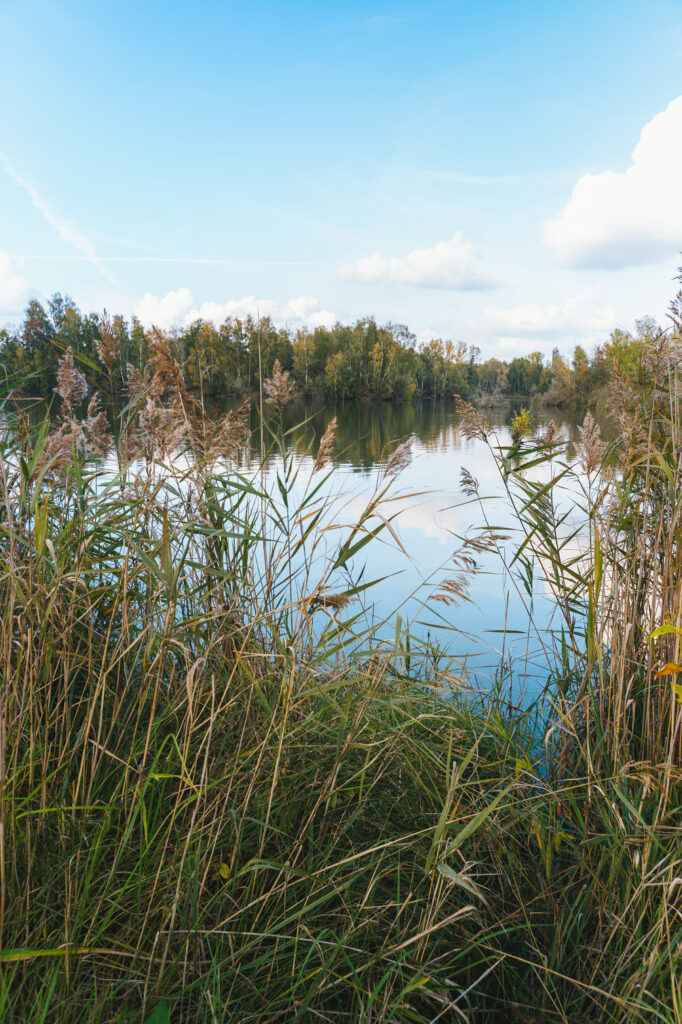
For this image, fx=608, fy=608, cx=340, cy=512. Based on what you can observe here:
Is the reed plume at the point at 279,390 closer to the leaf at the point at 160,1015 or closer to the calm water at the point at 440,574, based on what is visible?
the calm water at the point at 440,574

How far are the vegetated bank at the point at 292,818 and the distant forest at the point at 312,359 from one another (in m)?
0.41

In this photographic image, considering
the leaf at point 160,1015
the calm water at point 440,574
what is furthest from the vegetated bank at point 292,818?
the calm water at point 440,574

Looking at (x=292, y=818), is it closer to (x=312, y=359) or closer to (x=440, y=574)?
(x=440, y=574)

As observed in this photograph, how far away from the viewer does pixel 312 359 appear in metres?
42.7

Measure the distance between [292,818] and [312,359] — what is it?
4270cm

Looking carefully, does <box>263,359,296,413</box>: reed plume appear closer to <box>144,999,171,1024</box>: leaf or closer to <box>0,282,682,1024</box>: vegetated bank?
<box>0,282,682,1024</box>: vegetated bank

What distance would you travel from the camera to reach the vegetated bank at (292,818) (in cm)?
130

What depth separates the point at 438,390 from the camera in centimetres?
8062

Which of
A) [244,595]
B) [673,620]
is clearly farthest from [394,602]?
[673,620]

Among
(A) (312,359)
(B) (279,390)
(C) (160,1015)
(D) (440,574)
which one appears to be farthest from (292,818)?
(A) (312,359)

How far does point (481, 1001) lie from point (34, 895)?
1168 millimetres

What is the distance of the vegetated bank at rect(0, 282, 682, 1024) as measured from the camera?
51.2 inches

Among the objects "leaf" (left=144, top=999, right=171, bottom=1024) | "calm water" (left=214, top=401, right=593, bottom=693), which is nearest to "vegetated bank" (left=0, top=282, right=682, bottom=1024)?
"leaf" (left=144, top=999, right=171, bottom=1024)

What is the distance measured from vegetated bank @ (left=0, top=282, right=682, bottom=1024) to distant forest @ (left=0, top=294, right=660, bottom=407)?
1.34ft
